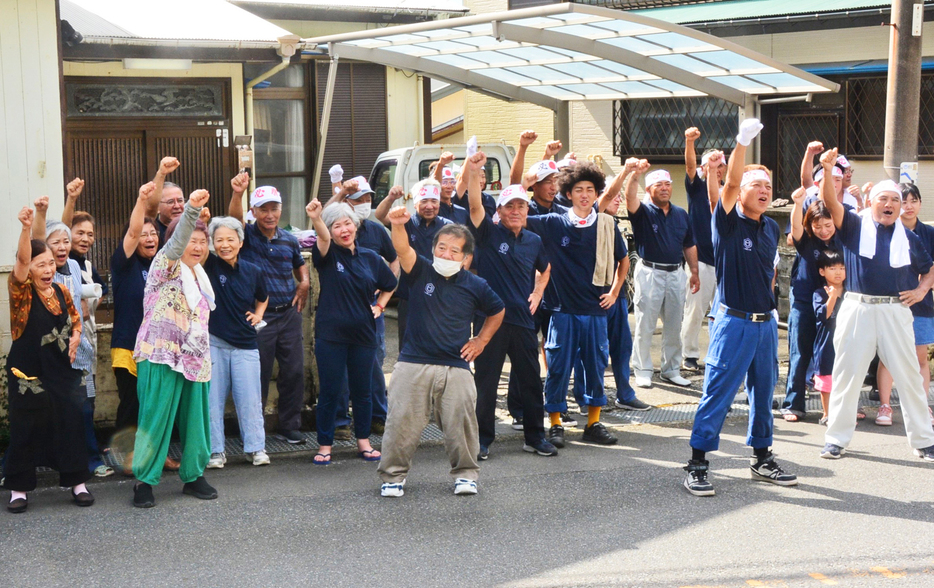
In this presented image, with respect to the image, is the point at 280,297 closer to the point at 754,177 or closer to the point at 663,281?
the point at 754,177

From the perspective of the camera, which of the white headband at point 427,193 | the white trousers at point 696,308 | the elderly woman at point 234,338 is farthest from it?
the white trousers at point 696,308

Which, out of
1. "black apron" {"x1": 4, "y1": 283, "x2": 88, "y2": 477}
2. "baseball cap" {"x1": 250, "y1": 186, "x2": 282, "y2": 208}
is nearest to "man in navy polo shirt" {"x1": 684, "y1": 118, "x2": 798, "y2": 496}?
"baseball cap" {"x1": 250, "y1": 186, "x2": 282, "y2": 208}

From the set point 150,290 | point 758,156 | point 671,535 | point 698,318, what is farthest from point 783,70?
point 150,290

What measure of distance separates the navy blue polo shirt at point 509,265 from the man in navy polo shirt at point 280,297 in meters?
1.33

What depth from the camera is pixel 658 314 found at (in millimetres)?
9594

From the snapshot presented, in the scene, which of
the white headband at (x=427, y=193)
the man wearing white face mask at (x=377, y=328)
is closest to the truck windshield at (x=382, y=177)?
the man wearing white face mask at (x=377, y=328)

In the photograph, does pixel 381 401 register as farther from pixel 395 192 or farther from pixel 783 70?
pixel 783 70

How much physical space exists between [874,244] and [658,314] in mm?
2669

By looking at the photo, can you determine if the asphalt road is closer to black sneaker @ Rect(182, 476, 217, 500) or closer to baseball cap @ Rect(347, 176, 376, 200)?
black sneaker @ Rect(182, 476, 217, 500)

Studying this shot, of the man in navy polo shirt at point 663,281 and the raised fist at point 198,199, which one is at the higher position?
the raised fist at point 198,199

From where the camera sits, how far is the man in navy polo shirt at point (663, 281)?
935 centimetres

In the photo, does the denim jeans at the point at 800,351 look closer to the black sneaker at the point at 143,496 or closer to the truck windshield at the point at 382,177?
the black sneaker at the point at 143,496

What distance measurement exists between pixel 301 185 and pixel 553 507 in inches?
335

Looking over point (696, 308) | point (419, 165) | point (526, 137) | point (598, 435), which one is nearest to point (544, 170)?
point (526, 137)
